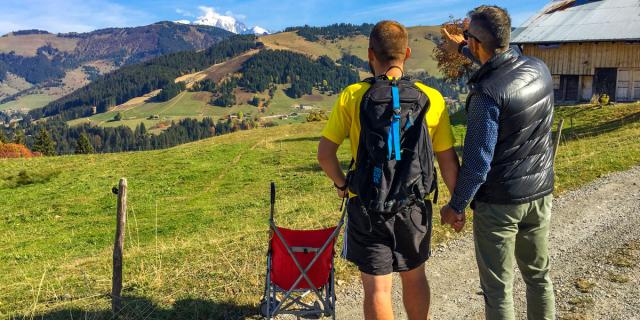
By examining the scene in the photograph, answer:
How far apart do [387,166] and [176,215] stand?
16.3m

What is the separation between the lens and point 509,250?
381 cm

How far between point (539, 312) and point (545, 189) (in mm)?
1158

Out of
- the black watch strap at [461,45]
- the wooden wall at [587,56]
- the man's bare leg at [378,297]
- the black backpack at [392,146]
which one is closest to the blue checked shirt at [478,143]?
the black backpack at [392,146]

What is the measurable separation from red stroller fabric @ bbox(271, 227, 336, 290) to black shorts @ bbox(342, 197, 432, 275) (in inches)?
48.9

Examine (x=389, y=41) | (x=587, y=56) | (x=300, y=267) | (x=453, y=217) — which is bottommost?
(x=300, y=267)

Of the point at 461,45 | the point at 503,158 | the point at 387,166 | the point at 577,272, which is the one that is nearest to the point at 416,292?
the point at 387,166

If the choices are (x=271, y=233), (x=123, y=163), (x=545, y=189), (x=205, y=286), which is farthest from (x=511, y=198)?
(x=123, y=163)

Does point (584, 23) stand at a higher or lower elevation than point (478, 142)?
higher

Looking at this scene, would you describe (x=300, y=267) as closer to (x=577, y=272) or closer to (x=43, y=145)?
(x=577, y=272)

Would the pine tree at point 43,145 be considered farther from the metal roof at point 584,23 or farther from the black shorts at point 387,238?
the black shorts at point 387,238

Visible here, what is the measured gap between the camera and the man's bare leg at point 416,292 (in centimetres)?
412

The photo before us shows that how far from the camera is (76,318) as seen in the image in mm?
5836

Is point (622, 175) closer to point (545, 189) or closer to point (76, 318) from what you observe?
point (545, 189)

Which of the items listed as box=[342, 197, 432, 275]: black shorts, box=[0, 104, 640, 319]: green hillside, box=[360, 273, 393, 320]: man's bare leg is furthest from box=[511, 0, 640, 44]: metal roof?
box=[360, 273, 393, 320]: man's bare leg
